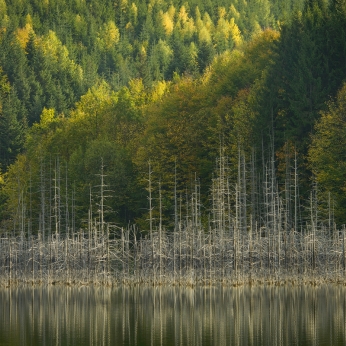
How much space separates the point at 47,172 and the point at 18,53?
65.2 metres

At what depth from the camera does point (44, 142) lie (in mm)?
95062

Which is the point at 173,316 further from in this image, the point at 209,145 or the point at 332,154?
the point at 209,145

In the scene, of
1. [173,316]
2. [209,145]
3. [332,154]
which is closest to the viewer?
[173,316]

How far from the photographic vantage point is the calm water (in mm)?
34688

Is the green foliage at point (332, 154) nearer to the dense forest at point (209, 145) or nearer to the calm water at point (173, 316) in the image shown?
the dense forest at point (209, 145)

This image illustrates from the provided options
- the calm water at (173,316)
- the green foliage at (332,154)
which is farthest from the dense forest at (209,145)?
the calm water at (173,316)

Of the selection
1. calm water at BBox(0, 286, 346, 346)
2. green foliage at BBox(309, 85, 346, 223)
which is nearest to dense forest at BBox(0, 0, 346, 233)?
green foliage at BBox(309, 85, 346, 223)

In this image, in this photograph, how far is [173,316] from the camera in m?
40.6

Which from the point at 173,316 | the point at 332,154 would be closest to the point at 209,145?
the point at 332,154

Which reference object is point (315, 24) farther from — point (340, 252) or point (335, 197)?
point (340, 252)

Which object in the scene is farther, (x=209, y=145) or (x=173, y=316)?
(x=209, y=145)

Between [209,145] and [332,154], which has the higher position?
[209,145]

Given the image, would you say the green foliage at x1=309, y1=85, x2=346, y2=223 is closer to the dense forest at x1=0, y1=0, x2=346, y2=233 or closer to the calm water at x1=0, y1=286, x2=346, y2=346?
the dense forest at x1=0, y1=0, x2=346, y2=233

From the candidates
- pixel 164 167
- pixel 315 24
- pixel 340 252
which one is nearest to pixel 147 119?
pixel 164 167
